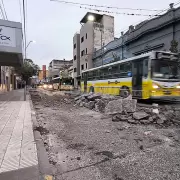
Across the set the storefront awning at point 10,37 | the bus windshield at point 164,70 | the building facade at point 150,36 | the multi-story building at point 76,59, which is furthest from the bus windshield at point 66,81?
the bus windshield at point 164,70

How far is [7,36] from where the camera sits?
14828mm

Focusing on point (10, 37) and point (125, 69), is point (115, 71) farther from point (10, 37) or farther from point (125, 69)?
point (10, 37)

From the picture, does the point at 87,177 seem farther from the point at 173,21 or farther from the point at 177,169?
the point at 173,21

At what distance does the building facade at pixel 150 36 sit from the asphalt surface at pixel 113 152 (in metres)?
15.4

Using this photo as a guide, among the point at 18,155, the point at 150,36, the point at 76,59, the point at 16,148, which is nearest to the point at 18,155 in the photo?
the point at 18,155

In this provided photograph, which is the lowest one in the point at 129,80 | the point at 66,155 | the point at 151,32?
the point at 66,155

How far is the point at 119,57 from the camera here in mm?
29688

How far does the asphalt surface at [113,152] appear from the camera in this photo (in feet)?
11.9

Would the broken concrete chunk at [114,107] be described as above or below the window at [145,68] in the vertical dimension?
below

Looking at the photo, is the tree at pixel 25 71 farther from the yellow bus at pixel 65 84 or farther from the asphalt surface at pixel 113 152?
the asphalt surface at pixel 113 152

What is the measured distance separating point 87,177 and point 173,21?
62.6 ft

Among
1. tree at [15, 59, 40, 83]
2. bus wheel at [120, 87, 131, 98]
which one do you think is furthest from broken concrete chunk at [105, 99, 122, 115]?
tree at [15, 59, 40, 83]

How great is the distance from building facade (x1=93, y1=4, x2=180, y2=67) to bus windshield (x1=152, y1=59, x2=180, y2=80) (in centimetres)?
798

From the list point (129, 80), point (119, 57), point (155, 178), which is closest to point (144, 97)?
point (129, 80)
